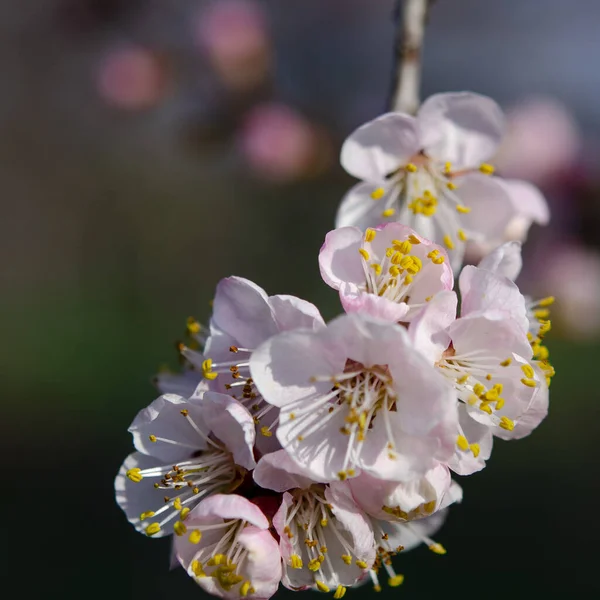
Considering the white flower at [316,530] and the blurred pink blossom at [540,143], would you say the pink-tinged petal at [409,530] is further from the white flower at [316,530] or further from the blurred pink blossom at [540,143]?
the blurred pink blossom at [540,143]

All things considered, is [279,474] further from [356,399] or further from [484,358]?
[484,358]

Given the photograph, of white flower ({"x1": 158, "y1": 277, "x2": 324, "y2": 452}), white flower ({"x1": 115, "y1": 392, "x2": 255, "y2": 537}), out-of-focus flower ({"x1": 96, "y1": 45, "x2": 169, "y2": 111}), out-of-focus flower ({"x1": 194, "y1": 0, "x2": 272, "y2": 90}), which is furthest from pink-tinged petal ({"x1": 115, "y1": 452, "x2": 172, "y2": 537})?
out-of-focus flower ({"x1": 96, "y1": 45, "x2": 169, "y2": 111})

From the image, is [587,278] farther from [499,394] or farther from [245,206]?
[245,206]

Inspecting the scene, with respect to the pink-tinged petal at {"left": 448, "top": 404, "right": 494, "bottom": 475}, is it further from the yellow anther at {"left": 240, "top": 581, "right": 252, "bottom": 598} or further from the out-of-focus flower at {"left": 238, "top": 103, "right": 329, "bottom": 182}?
the out-of-focus flower at {"left": 238, "top": 103, "right": 329, "bottom": 182}

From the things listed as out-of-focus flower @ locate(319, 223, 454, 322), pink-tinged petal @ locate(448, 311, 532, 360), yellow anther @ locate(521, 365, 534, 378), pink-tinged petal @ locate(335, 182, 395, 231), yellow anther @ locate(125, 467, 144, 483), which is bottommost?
yellow anther @ locate(125, 467, 144, 483)

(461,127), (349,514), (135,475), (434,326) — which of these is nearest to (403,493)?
(349,514)

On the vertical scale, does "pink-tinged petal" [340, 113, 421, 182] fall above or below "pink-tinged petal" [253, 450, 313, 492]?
above

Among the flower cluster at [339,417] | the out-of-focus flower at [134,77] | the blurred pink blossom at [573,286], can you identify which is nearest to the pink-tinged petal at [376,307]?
the flower cluster at [339,417]

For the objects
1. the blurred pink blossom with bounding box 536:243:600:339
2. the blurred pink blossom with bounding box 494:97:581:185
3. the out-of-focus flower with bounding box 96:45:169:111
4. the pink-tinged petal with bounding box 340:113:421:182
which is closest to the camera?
the pink-tinged petal with bounding box 340:113:421:182

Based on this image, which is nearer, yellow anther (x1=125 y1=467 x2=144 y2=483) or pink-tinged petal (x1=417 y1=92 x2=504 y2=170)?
yellow anther (x1=125 y1=467 x2=144 y2=483)
